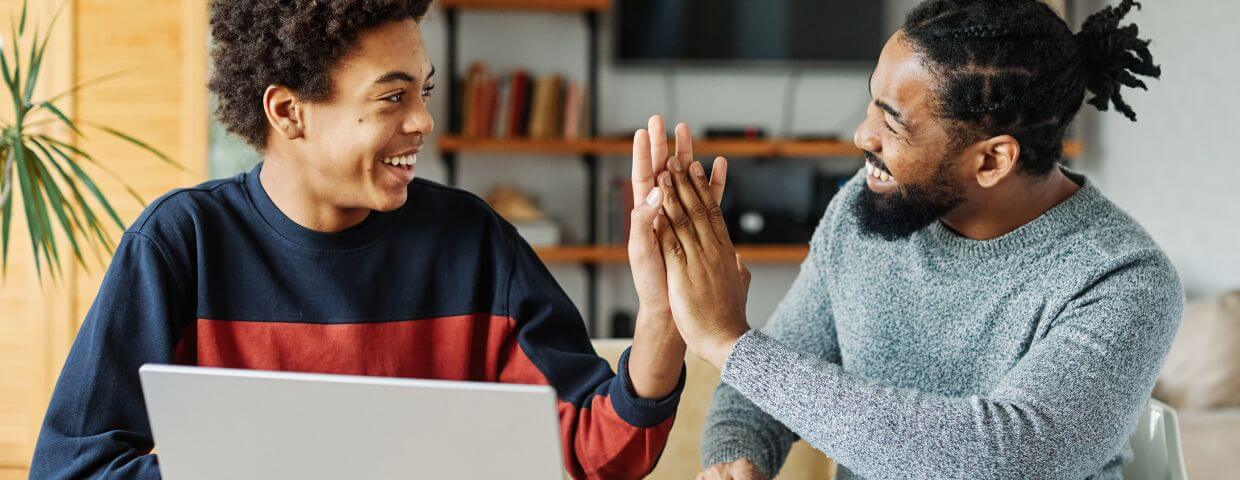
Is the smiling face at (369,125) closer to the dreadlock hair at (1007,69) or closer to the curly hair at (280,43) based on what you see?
the curly hair at (280,43)

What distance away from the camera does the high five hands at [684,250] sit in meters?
1.13

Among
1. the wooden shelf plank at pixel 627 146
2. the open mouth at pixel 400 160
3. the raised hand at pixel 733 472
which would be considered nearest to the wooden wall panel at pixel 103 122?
the wooden shelf plank at pixel 627 146

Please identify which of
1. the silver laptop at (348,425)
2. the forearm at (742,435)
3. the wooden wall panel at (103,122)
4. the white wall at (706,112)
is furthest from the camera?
the white wall at (706,112)

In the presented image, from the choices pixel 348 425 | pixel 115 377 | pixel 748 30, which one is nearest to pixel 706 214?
pixel 348 425

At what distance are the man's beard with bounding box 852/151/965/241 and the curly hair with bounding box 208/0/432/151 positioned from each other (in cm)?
63

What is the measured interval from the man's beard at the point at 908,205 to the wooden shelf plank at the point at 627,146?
2.40 m

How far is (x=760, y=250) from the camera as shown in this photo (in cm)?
391

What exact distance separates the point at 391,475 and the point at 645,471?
430 millimetres

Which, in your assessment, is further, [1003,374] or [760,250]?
[760,250]

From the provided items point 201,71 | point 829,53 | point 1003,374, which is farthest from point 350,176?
point 829,53

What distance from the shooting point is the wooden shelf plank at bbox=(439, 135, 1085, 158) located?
12.4 feet

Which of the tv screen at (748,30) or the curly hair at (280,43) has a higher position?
the tv screen at (748,30)

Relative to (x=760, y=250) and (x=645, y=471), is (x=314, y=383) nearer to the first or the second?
(x=645, y=471)

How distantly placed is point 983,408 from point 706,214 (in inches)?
13.9
